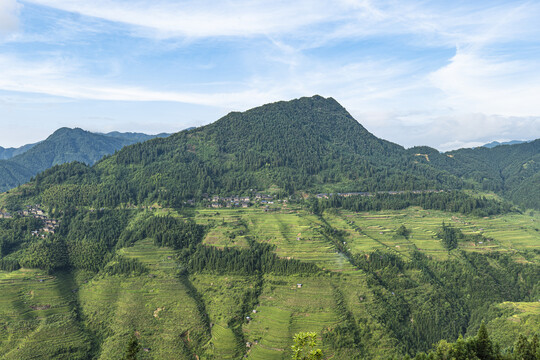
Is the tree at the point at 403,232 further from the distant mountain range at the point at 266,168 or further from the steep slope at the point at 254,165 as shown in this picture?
the steep slope at the point at 254,165

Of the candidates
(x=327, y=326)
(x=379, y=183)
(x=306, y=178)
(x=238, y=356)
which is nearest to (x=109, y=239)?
(x=238, y=356)

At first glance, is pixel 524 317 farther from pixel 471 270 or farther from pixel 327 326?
pixel 327 326

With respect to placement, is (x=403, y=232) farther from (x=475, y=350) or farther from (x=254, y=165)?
(x=254, y=165)

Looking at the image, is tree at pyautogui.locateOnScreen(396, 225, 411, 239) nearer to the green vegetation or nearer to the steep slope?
the steep slope

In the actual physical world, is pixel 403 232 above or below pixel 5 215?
below

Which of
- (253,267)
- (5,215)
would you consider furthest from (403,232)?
(5,215)

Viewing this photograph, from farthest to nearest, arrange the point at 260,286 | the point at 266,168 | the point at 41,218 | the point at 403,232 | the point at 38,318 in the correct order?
1. the point at 266,168
2. the point at 41,218
3. the point at 403,232
4. the point at 260,286
5. the point at 38,318

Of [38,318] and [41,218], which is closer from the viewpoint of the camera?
[38,318]

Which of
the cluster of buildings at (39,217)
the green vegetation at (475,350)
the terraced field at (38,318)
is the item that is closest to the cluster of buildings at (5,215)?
the cluster of buildings at (39,217)
